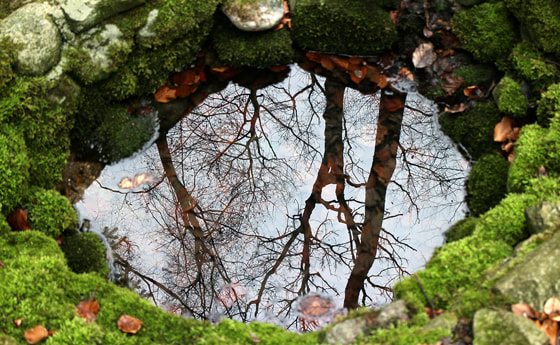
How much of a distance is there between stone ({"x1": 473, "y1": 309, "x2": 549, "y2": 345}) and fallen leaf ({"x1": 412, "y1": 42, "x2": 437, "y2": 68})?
9.35 ft

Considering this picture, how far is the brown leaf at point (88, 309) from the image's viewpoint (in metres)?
2.95

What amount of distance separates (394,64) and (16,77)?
3.40m

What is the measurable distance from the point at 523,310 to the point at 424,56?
115 inches

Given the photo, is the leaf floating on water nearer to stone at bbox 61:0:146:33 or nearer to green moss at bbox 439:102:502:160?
stone at bbox 61:0:146:33

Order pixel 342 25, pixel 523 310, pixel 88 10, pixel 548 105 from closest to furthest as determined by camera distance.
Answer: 1. pixel 523 310
2. pixel 548 105
3. pixel 88 10
4. pixel 342 25

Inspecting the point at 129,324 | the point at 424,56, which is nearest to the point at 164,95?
the point at 129,324

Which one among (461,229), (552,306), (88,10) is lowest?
(552,306)

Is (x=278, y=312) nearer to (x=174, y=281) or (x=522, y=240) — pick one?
(x=174, y=281)

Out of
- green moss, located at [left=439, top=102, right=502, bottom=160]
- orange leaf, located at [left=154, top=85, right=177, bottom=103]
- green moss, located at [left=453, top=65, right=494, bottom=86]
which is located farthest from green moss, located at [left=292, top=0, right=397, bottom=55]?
orange leaf, located at [left=154, top=85, right=177, bottom=103]

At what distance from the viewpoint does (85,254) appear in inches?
144

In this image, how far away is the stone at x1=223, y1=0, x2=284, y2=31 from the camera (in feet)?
15.2

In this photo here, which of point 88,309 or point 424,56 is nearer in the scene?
point 88,309

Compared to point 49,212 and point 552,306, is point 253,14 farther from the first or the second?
point 552,306

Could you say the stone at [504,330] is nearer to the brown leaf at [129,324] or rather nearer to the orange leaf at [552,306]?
the orange leaf at [552,306]
